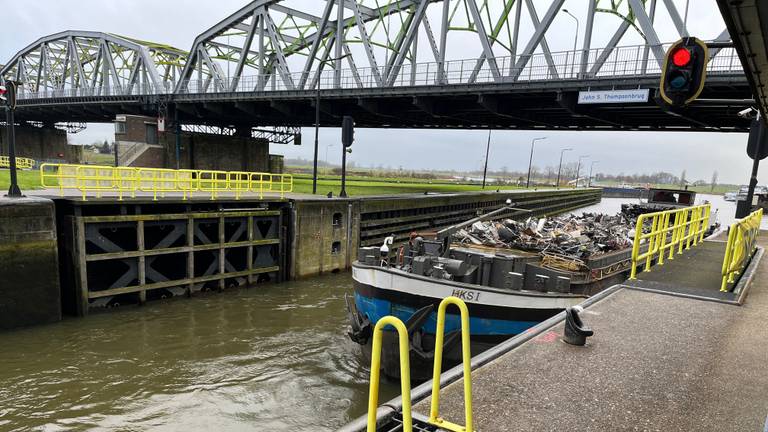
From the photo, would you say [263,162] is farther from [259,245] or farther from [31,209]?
[31,209]

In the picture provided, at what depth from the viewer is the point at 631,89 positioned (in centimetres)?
2020

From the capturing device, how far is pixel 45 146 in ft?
209

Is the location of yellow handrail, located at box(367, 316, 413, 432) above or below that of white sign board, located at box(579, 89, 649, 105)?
below

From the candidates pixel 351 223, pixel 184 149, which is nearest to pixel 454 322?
pixel 351 223

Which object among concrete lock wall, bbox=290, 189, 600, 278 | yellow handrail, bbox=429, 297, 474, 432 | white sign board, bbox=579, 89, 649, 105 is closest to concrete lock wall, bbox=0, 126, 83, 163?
concrete lock wall, bbox=290, 189, 600, 278

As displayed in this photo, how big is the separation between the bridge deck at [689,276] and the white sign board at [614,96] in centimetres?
1003

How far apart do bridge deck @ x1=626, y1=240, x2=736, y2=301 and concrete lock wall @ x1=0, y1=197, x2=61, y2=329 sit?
14.4 metres

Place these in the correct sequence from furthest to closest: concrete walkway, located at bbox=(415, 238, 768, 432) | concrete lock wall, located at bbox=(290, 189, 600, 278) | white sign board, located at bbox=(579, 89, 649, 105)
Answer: white sign board, located at bbox=(579, 89, 649, 105) → concrete lock wall, located at bbox=(290, 189, 600, 278) → concrete walkway, located at bbox=(415, 238, 768, 432)

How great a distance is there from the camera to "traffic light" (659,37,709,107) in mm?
4699

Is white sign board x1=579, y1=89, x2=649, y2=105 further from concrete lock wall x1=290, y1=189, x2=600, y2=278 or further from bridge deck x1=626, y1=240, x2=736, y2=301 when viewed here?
bridge deck x1=626, y1=240, x2=736, y2=301

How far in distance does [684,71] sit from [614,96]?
17.5 meters

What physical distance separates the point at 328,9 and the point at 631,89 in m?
30.0

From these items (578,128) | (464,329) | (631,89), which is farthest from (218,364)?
(578,128)

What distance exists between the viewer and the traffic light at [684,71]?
4699 mm
